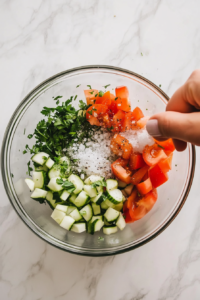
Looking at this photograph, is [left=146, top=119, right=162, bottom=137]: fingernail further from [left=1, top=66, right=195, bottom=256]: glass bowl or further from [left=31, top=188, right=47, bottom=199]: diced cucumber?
[left=31, top=188, right=47, bottom=199]: diced cucumber

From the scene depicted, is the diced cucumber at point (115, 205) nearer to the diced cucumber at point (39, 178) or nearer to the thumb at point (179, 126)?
the diced cucumber at point (39, 178)

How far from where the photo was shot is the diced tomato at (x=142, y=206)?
157cm

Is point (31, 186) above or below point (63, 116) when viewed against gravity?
below

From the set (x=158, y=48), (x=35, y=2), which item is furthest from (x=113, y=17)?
(x=35, y=2)

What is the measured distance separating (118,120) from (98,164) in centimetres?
31

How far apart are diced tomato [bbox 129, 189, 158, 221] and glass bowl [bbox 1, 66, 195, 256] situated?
159mm

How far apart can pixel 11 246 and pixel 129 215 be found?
0.91 metres

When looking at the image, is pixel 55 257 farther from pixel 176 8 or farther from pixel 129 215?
pixel 176 8

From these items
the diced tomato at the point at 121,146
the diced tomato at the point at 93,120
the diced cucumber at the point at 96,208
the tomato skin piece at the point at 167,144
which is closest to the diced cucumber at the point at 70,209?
the diced cucumber at the point at 96,208

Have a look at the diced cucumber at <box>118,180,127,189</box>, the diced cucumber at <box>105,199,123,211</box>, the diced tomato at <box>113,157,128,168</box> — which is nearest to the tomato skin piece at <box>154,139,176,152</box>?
the diced tomato at <box>113,157,128,168</box>

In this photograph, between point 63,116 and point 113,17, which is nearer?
point 63,116

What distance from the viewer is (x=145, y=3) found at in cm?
189

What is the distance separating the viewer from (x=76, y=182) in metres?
1.54

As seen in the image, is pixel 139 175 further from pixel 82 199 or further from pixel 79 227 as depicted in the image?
pixel 79 227
